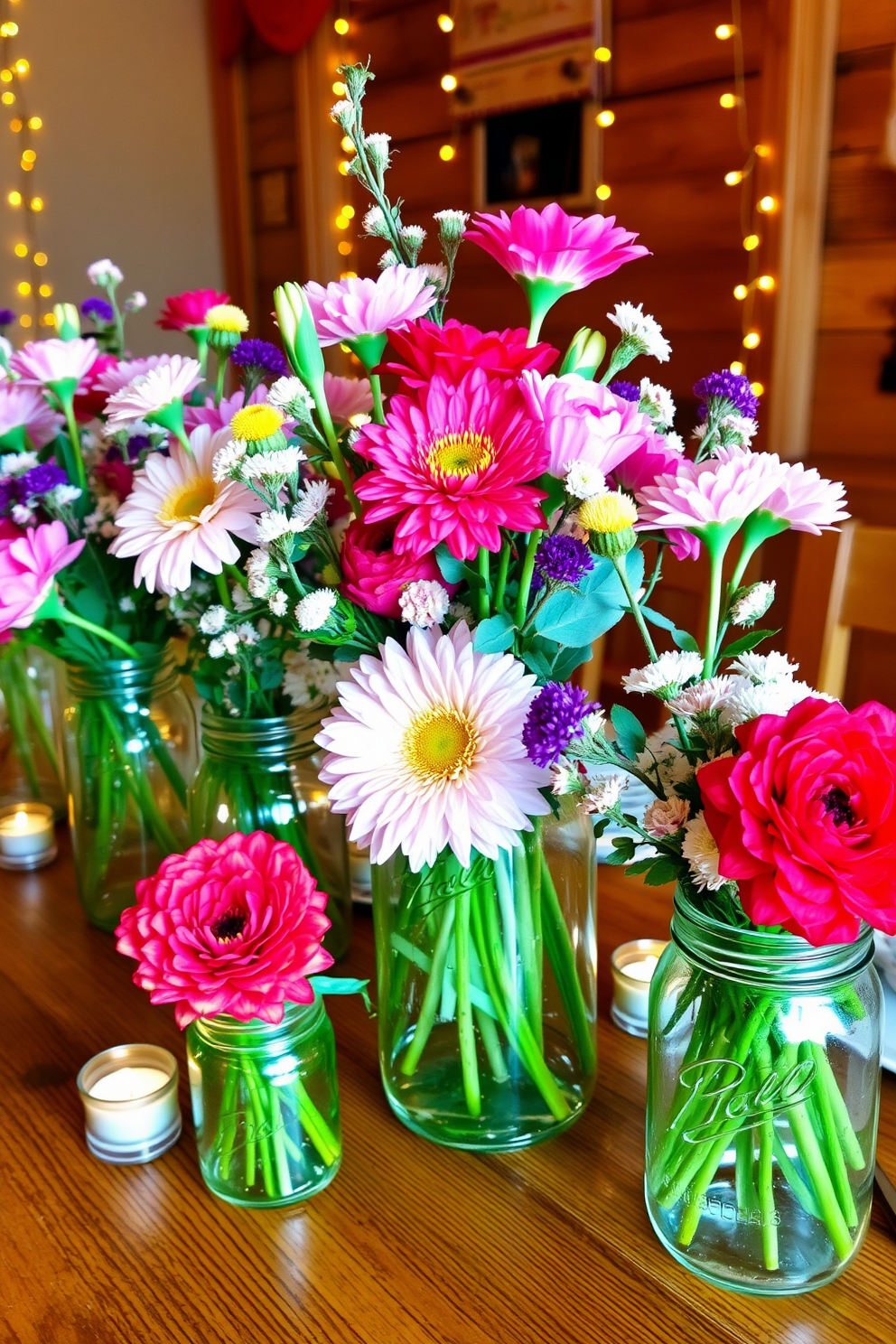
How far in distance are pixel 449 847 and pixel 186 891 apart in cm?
14

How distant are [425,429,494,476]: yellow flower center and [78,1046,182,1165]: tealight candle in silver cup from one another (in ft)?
1.31

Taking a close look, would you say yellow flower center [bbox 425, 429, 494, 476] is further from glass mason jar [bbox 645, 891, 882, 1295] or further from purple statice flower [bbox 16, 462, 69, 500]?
purple statice flower [bbox 16, 462, 69, 500]

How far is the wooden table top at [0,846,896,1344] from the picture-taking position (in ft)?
1.72

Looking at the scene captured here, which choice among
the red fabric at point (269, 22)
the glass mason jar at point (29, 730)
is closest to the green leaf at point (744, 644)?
the glass mason jar at point (29, 730)

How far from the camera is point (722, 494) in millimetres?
482

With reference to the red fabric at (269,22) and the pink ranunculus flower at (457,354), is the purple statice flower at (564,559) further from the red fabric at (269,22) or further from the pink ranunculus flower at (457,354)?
the red fabric at (269,22)

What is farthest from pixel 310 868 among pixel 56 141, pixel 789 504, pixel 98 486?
pixel 56 141

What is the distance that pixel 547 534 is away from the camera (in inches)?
21.8

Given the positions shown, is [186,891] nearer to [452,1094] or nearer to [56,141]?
[452,1094]

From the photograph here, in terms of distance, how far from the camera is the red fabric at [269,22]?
2.85 m


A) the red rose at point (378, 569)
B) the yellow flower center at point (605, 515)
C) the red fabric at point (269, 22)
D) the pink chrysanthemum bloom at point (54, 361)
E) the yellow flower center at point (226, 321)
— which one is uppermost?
the red fabric at point (269, 22)

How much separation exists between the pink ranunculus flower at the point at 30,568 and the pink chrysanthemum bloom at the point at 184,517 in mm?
62

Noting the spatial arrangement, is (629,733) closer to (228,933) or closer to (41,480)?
(228,933)

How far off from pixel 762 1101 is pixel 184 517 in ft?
1.42
